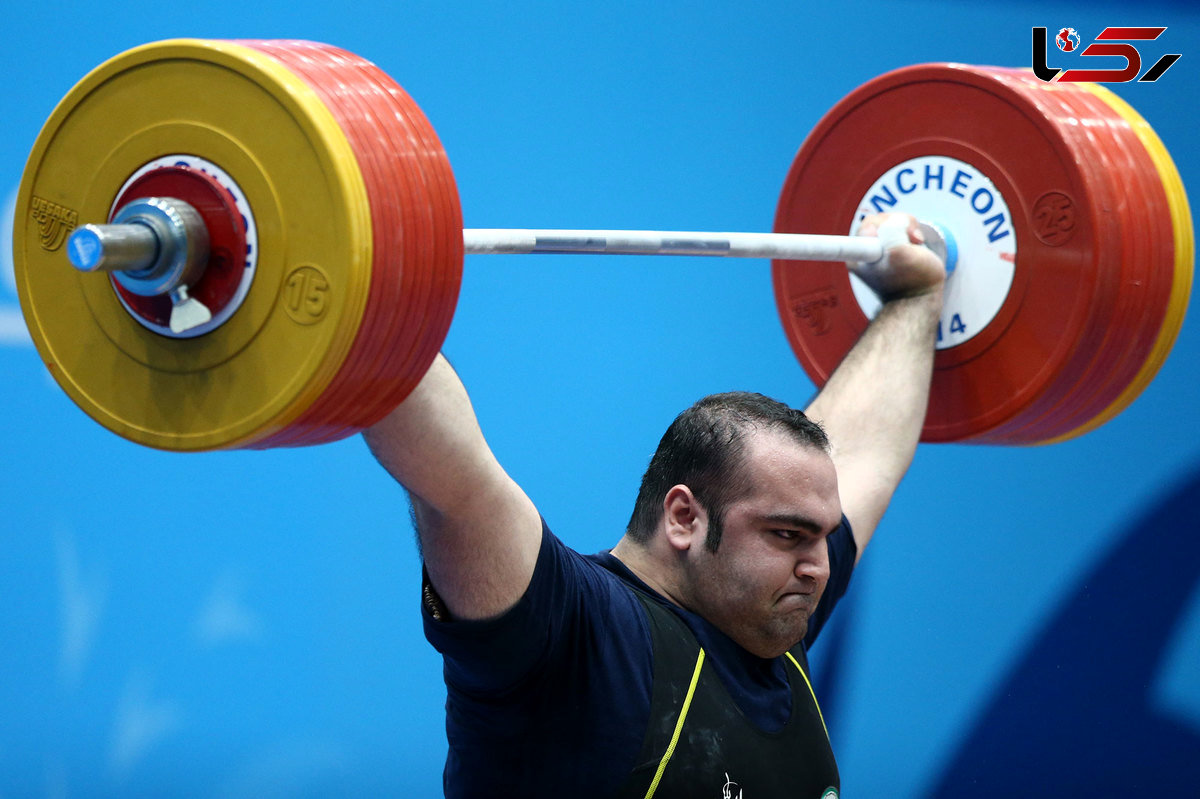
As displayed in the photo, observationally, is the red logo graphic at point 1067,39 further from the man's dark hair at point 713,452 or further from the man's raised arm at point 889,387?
the man's dark hair at point 713,452

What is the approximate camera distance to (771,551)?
4.95 ft

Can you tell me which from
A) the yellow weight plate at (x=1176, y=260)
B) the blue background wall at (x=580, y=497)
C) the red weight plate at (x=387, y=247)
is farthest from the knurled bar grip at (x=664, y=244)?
the blue background wall at (x=580, y=497)

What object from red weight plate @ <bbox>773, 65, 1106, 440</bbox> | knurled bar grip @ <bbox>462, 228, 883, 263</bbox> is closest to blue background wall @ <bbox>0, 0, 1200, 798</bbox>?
red weight plate @ <bbox>773, 65, 1106, 440</bbox>

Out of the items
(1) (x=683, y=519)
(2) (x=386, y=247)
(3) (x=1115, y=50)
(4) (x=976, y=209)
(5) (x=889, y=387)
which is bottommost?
(1) (x=683, y=519)

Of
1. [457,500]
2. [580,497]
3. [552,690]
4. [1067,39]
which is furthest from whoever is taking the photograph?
[1067,39]

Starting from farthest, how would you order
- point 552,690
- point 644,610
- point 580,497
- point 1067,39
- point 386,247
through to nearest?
point 1067,39, point 580,497, point 644,610, point 552,690, point 386,247

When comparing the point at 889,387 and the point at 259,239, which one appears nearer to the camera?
the point at 259,239

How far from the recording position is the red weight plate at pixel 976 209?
1734 mm

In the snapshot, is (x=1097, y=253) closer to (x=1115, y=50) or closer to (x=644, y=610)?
(x=644, y=610)

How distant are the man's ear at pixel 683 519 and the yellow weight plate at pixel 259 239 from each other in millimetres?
642

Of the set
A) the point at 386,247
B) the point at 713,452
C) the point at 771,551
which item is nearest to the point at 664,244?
the point at 713,452

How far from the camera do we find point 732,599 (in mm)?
1520

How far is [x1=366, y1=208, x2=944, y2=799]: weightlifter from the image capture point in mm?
1233

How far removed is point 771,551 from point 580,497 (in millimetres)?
925
